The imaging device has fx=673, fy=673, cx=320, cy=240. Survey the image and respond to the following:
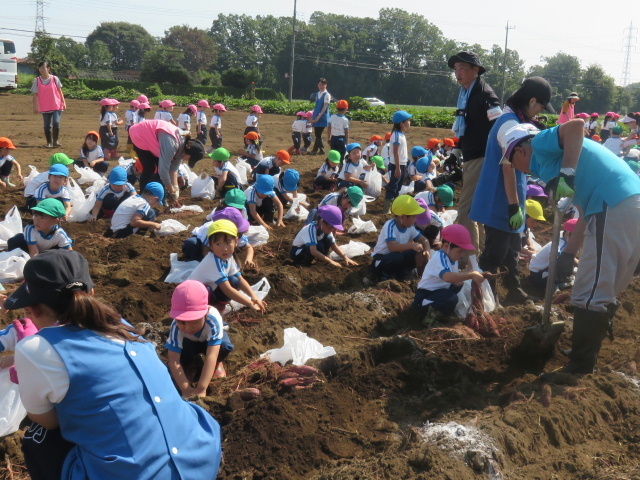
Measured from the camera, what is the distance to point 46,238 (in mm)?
6445

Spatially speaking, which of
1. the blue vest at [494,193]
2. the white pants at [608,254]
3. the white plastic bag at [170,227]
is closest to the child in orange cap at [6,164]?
the white plastic bag at [170,227]

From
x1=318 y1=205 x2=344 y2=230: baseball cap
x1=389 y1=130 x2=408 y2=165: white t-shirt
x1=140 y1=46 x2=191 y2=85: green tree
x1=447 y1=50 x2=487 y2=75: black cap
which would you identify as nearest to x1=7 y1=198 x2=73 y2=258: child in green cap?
x1=318 y1=205 x2=344 y2=230: baseball cap

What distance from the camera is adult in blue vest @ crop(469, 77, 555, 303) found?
5.10m

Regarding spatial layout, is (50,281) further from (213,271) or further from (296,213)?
(296,213)

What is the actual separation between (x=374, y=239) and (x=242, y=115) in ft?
68.0

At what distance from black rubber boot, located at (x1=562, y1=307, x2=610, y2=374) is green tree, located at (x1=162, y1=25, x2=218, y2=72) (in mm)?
82274

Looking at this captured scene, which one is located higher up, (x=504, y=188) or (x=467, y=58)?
(x=467, y=58)

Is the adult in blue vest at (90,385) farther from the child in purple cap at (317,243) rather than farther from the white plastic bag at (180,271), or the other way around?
the child in purple cap at (317,243)

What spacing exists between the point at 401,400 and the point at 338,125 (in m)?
10.7

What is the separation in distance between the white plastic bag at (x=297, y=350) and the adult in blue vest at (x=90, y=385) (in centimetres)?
210

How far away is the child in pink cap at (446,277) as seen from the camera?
17.6 feet

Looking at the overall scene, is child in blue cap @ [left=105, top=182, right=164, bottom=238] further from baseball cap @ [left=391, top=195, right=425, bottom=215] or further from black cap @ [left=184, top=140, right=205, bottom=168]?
baseball cap @ [left=391, top=195, right=425, bottom=215]

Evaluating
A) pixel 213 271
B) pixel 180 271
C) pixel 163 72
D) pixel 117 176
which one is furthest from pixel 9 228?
pixel 163 72

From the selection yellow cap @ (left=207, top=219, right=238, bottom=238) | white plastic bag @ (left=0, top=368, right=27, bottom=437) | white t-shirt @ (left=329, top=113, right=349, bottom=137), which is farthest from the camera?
white t-shirt @ (left=329, top=113, right=349, bottom=137)
